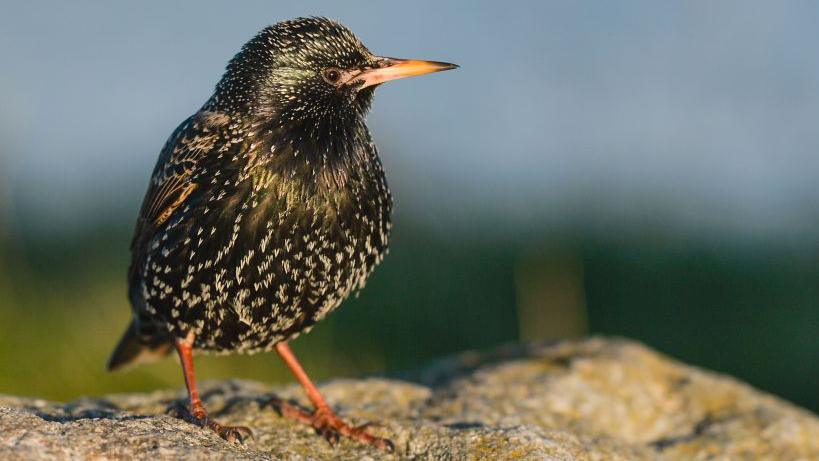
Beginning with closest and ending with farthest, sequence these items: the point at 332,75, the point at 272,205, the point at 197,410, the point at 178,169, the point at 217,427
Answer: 1. the point at 217,427
2. the point at 272,205
3. the point at 197,410
4. the point at 178,169
5. the point at 332,75

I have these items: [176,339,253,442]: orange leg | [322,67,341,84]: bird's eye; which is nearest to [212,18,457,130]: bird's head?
[322,67,341,84]: bird's eye

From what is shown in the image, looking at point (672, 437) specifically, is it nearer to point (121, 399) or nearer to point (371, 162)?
point (371, 162)

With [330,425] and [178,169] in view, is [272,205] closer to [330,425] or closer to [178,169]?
[178,169]

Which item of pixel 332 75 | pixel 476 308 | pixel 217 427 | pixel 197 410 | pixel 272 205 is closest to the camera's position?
pixel 217 427

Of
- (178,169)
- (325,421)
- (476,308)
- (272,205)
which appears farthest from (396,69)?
(476,308)

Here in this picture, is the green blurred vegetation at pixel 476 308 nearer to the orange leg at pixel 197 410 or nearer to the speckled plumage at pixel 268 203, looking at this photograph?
the orange leg at pixel 197 410

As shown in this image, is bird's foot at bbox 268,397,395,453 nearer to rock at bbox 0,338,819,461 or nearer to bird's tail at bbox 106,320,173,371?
rock at bbox 0,338,819,461

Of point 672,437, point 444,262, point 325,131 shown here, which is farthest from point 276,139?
point 444,262
